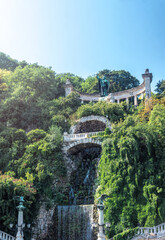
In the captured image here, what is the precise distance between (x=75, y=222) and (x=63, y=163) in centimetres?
503

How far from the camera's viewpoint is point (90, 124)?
2878 centimetres

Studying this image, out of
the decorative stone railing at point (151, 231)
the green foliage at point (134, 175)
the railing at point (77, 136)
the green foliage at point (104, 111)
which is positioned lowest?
the decorative stone railing at point (151, 231)

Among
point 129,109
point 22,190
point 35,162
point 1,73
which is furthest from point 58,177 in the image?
point 1,73

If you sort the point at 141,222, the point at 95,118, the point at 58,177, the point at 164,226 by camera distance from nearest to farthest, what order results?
A: the point at 164,226
the point at 141,222
the point at 58,177
the point at 95,118

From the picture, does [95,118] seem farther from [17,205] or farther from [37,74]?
[17,205]

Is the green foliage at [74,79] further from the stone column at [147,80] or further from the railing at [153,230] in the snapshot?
the railing at [153,230]

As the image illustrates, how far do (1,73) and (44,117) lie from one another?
9.61 meters

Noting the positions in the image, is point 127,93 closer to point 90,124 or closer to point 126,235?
point 90,124

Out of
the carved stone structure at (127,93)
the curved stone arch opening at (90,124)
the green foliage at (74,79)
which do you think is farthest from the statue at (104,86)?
the curved stone arch opening at (90,124)

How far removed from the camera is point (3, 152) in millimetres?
23016

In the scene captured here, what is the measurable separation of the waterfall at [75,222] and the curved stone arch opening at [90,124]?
30.7 ft

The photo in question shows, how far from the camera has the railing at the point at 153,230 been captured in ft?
46.9

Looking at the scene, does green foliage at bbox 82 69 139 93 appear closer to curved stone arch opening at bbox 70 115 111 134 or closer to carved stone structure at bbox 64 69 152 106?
carved stone structure at bbox 64 69 152 106

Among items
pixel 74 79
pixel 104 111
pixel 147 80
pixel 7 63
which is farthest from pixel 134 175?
pixel 7 63
